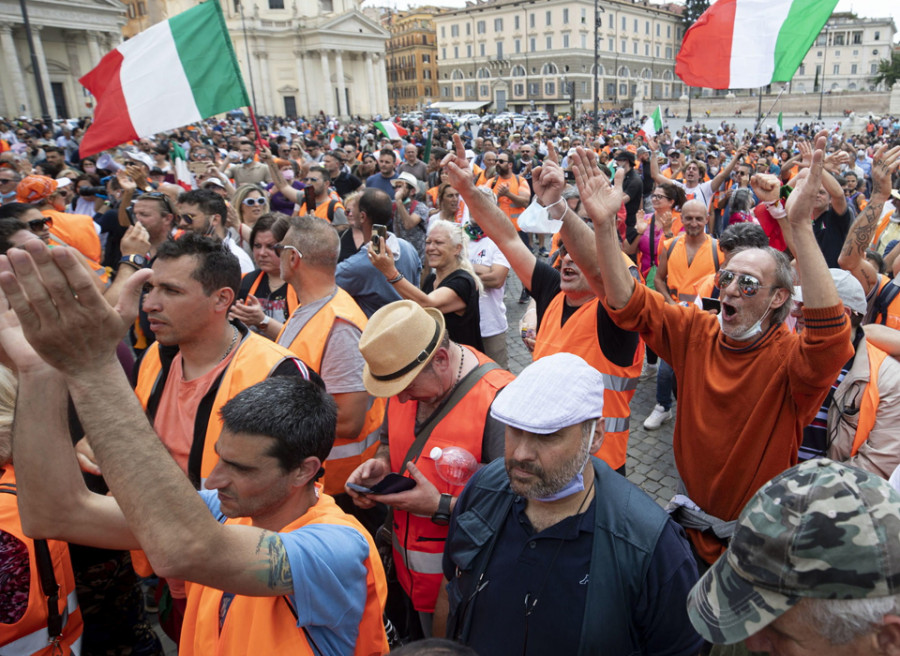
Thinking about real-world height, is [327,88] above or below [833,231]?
above

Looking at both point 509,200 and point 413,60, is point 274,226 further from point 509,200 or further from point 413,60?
point 413,60

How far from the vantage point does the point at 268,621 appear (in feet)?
5.27

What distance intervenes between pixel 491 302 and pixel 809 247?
2776mm

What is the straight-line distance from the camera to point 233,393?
239cm

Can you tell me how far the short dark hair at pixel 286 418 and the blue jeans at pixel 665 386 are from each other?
4199 millimetres

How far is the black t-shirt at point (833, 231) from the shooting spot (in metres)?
5.86

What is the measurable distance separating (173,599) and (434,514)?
1.26 meters

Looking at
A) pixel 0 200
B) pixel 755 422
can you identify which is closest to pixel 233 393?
pixel 755 422

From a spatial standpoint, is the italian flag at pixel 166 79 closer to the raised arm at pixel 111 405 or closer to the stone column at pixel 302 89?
the raised arm at pixel 111 405

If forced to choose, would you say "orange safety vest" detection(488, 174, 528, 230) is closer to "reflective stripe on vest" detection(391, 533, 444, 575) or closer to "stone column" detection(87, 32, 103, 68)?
"reflective stripe on vest" detection(391, 533, 444, 575)

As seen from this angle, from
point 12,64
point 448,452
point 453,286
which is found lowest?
point 448,452

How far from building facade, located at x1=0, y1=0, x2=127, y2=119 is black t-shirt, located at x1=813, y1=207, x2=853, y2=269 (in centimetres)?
4759

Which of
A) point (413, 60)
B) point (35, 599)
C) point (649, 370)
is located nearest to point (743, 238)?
point (649, 370)

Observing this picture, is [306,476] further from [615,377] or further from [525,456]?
[615,377]
